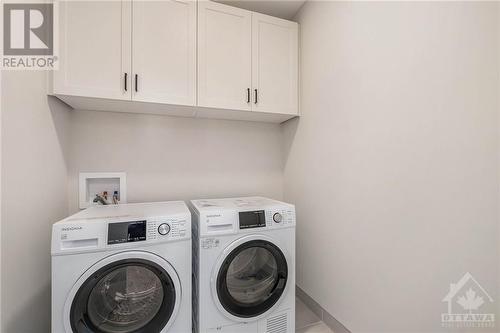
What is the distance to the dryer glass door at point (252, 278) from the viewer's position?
A: 1336 mm

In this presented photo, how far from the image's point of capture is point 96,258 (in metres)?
1.08

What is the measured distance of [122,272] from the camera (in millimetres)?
1206

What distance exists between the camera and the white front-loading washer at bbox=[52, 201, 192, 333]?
1040mm

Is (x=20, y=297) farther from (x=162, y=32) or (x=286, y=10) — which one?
(x=286, y=10)

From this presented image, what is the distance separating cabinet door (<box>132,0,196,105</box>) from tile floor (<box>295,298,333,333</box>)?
1.81m

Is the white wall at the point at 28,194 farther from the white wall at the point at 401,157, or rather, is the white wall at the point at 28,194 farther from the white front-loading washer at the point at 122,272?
the white wall at the point at 401,157

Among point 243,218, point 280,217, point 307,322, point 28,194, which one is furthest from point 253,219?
point 28,194

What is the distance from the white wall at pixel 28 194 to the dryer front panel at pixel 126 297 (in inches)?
11.6

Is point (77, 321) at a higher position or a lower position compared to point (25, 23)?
lower

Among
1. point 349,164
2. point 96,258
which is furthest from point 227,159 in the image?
point 96,258

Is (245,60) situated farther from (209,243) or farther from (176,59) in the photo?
(209,243)

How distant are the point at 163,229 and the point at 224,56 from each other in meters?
1.33

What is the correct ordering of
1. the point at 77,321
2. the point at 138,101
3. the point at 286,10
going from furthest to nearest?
the point at 286,10 < the point at 138,101 < the point at 77,321

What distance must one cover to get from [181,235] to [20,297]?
816 mm
